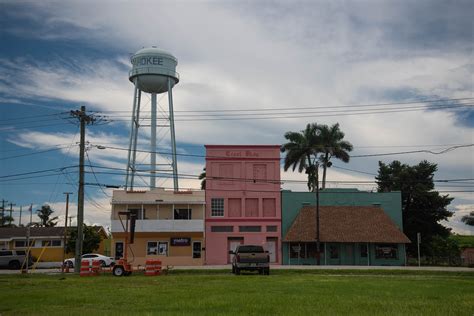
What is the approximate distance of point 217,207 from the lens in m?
54.9

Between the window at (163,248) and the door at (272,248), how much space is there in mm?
9870


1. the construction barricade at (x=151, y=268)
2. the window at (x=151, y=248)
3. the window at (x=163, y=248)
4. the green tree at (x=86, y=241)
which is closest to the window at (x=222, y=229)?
the window at (x=163, y=248)

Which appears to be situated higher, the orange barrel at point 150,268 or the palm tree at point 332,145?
the palm tree at point 332,145

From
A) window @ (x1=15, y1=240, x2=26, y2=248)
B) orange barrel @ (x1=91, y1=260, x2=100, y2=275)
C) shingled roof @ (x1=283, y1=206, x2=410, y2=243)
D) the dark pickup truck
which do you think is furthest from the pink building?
window @ (x1=15, y1=240, x2=26, y2=248)

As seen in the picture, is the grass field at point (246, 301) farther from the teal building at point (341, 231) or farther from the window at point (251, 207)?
the window at point (251, 207)

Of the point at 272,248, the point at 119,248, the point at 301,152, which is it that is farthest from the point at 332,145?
the point at 119,248

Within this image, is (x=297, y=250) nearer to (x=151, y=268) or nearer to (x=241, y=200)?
(x=241, y=200)

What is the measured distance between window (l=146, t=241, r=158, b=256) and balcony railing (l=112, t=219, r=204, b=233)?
1.62 meters

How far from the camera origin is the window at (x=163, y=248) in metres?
53.2

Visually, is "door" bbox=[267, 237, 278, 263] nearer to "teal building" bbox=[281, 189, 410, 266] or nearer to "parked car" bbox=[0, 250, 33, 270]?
"teal building" bbox=[281, 189, 410, 266]

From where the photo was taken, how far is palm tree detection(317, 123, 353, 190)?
64188mm

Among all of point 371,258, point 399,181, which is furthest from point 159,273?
point 399,181

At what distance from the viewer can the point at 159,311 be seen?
14.0m

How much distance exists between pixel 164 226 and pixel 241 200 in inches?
316
